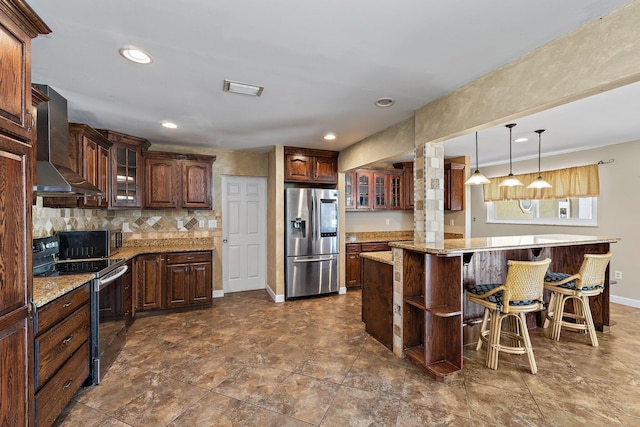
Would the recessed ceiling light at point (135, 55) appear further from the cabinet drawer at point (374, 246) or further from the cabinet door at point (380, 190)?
the cabinet door at point (380, 190)

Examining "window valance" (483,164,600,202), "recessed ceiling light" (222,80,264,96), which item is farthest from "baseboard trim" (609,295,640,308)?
"recessed ceiling light" (222,80,264,96)

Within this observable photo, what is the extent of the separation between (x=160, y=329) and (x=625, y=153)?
657cm

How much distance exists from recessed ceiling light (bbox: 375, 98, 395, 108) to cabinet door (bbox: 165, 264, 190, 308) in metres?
3.16

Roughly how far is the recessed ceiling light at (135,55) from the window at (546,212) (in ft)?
19.7

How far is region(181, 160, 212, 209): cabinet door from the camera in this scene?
167 inches

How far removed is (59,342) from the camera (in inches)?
72.7

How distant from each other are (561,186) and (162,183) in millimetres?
6193

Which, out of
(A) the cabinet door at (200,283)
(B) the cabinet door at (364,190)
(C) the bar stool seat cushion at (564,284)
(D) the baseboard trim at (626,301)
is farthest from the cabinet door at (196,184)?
(D) the baseboard trim at (626,301)

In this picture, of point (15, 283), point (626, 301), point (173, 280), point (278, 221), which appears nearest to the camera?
point (15, 283)

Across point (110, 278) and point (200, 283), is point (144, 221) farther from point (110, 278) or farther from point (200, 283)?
point (110, 278)

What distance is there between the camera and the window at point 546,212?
4633 mm

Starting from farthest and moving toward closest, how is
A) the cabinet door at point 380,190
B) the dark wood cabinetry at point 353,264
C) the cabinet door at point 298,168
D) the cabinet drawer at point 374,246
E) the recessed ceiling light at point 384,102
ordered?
the cabinet door at point 380,190
the cabinet drawer at point 374,246
the dark wood cabinetry at point 353,264
the cabinet door at point 298,168
the recessed ceiling light at point 384,102

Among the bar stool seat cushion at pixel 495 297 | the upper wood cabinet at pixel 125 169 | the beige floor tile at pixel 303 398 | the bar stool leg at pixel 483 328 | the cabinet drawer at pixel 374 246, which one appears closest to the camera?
the beige floor tile at pixel 303 398

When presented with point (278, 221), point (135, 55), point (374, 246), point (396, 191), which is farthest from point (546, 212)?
point (135, 55)
